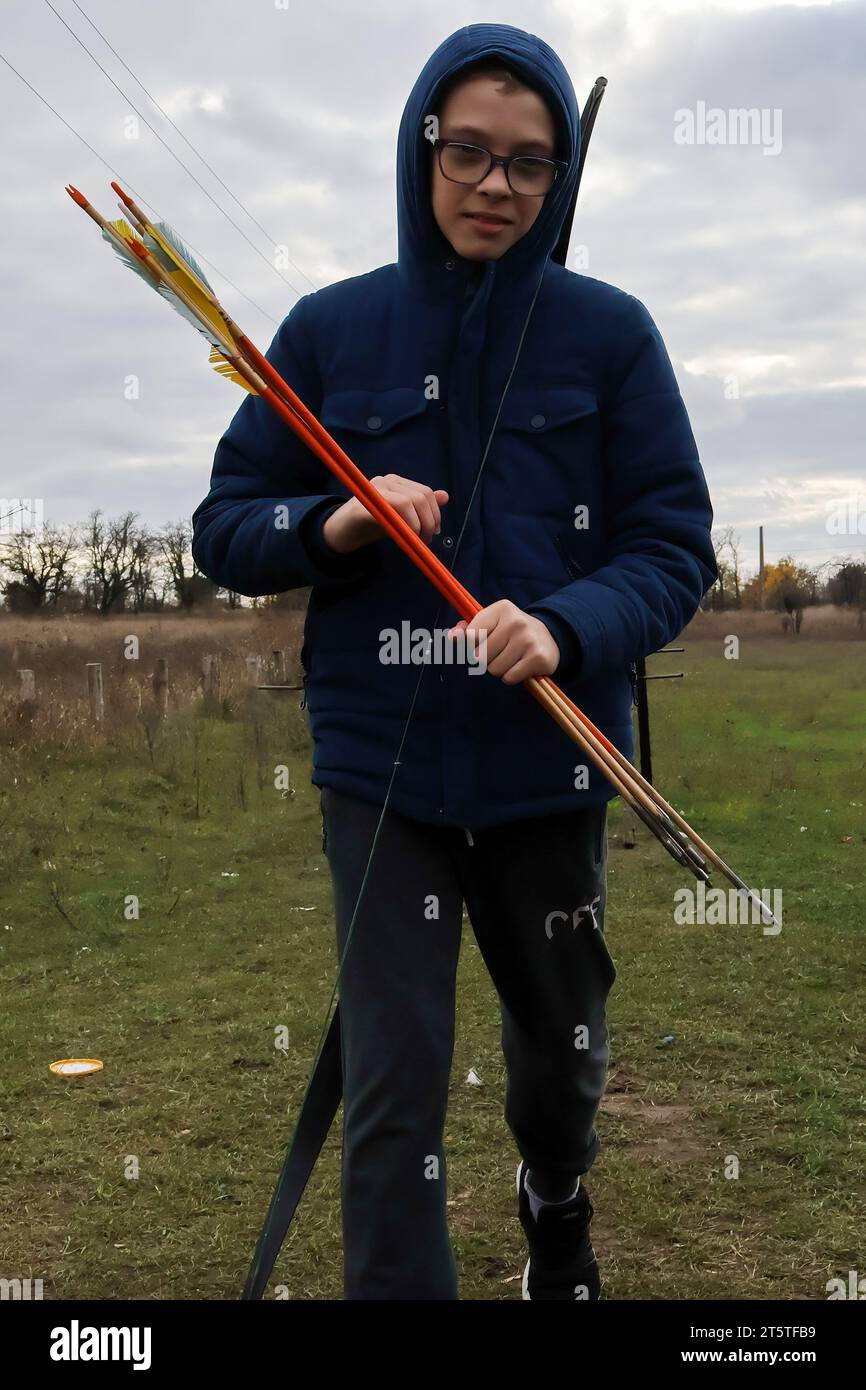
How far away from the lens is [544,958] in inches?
101

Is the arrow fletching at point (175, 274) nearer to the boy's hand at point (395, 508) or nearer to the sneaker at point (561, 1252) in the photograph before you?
the boy's hand at point (395, 508)

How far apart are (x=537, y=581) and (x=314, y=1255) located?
1.79m

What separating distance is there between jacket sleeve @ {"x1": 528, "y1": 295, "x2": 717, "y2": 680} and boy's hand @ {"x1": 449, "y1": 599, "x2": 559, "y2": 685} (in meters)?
0.23

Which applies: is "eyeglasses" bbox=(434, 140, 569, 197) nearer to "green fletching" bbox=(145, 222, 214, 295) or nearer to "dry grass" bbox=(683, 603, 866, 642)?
"green fletching" bbox=(145, 222, 214, 295)

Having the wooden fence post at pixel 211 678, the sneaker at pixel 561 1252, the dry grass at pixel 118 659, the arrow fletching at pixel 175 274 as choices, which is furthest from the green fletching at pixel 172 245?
the wooden fence post at pixel 211 678

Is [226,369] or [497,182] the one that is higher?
[497,182]

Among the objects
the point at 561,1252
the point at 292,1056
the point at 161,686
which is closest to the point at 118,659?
the point at 161,686

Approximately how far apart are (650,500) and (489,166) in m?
0.63

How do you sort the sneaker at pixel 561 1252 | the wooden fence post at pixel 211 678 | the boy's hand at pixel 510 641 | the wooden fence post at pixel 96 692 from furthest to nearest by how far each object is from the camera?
the wooden fence post at pixel 211 678 < the wooden fence post at pixel 96 692 < the sneaker at pixel 561 1252 < the boy's hand at pixel 510 641

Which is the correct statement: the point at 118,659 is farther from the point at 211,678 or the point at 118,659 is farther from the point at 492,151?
the point at 492,151

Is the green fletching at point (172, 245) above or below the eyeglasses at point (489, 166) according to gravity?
below

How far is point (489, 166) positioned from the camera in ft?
7.70

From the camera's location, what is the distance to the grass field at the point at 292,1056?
3344 mm

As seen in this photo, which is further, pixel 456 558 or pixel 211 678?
pixel 211 678
